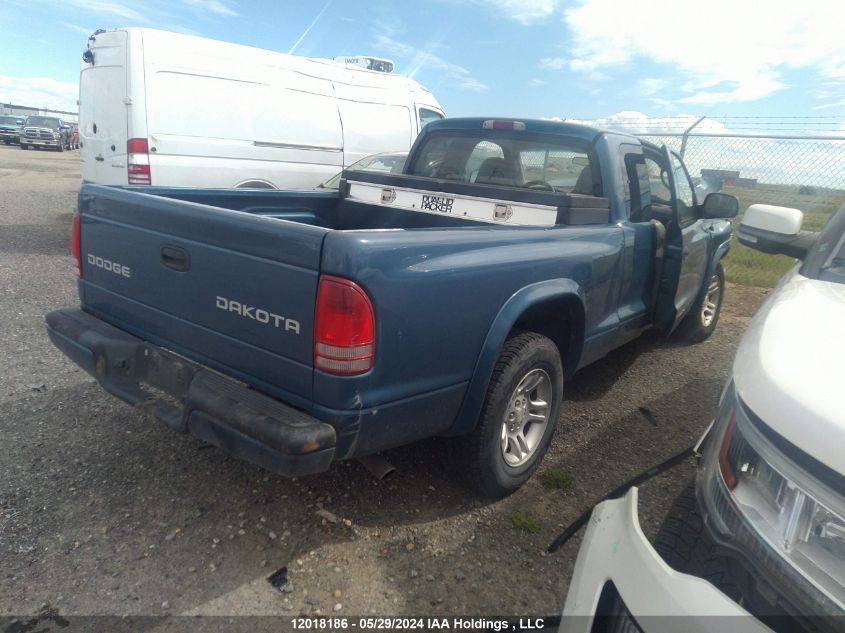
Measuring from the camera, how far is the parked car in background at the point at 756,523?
118 centimetres

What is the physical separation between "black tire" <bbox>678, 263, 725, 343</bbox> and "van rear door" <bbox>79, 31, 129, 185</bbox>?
6.45 meters

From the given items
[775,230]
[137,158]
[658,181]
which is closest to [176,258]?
[775,230]

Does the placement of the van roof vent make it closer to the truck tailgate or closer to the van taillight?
the van taillight

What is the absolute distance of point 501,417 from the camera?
2.72 meters

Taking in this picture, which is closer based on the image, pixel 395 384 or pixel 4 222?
pixel 395 384

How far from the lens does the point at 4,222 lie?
9516 mm

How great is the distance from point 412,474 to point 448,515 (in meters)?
0.37

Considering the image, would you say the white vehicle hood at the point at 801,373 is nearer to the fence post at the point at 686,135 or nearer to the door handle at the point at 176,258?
the door handle at the point at 176,258

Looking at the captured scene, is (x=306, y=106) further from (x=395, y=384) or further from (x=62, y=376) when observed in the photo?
(x=395, y=384)

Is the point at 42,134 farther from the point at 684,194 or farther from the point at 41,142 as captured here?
the point at 684,194

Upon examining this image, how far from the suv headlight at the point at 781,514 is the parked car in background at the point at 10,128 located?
41.6m

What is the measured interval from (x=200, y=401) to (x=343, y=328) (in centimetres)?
67

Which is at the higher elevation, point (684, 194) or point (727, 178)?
point (727, 178)

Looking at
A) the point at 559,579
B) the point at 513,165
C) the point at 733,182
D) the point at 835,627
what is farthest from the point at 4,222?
the point at 733,182
